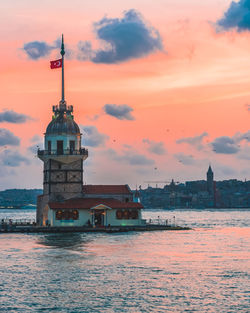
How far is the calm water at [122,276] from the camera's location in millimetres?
42531

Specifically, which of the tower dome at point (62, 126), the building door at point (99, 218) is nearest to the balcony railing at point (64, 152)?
the tower dome at point (62, 126)

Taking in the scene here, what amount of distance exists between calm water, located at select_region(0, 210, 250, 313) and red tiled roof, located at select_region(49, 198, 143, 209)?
1412 centimetres

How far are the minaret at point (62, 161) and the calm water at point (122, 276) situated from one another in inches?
769

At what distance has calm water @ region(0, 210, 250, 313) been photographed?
140 feet

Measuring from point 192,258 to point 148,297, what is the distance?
22.6 metres

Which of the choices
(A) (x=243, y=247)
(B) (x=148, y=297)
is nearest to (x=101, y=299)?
(B) (x=148, y=297)

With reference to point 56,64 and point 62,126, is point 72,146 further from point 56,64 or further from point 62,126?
point 56,64

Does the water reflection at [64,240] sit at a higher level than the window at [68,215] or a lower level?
lower

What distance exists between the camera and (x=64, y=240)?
85.1 meters

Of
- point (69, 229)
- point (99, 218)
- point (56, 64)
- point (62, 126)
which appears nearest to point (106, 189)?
point (99, 218)

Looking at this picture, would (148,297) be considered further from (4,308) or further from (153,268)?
(153,268)

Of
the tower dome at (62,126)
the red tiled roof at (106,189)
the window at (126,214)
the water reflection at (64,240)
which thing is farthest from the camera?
the tower dome at (62,126)

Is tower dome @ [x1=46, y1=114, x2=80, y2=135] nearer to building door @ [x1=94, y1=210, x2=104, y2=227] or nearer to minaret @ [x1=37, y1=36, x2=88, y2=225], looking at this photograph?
minaret @ [x1=37, y1=36, x2=88, y2=225]

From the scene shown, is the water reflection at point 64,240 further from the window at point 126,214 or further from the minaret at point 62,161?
the minaret at point 62,161
